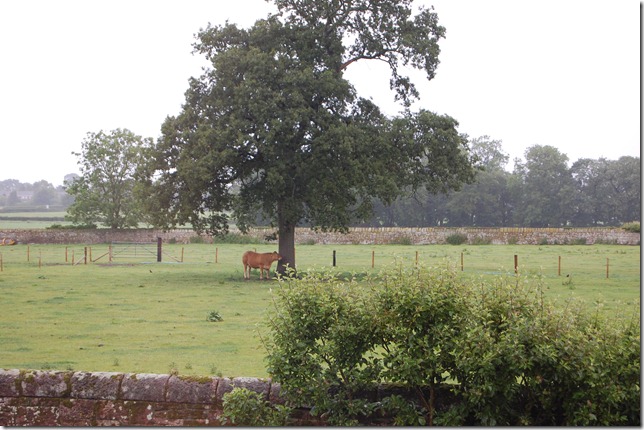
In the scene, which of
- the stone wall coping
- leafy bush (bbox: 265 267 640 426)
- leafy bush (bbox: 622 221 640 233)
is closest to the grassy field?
leafy bush (bbox: 265 267 640 426)

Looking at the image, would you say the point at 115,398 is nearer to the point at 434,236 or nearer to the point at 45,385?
the point at 45,385

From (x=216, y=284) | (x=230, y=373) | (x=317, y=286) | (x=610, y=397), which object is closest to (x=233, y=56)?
(x=216, y=284)

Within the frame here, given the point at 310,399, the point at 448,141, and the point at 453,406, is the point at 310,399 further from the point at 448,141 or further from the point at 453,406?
the point at 448,141

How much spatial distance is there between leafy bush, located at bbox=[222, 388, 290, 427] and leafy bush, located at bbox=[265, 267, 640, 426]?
21 cm

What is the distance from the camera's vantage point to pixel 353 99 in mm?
31250

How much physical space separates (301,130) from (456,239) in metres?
34.7

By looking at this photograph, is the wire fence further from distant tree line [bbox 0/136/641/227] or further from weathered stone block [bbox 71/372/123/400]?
weathered stone block [bbox 71/372/123/400]

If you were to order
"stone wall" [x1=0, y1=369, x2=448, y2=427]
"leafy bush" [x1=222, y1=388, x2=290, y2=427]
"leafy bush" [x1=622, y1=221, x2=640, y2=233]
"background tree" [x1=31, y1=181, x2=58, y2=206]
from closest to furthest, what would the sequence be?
1. "leafy bush" [x1=222, y1=388, x2=290, y2=427]
2. "stone wall" [x1=0, y1=369, x2=448, y2=427]
3. "leafy bush" [x1=622, y1=221, x2=640, y2=233]
4. "background tree" [x1=31, y1=181, x2=58, y2=206]

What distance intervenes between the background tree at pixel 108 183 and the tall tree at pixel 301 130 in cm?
3944

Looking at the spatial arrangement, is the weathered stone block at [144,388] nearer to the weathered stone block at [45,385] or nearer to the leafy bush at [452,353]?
the weathered stone block at [45,385]

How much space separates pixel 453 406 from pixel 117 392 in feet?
11.8

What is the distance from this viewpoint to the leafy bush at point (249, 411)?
278 inches

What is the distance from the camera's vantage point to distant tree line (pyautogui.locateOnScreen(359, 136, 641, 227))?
62.7m

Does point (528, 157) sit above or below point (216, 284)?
above
